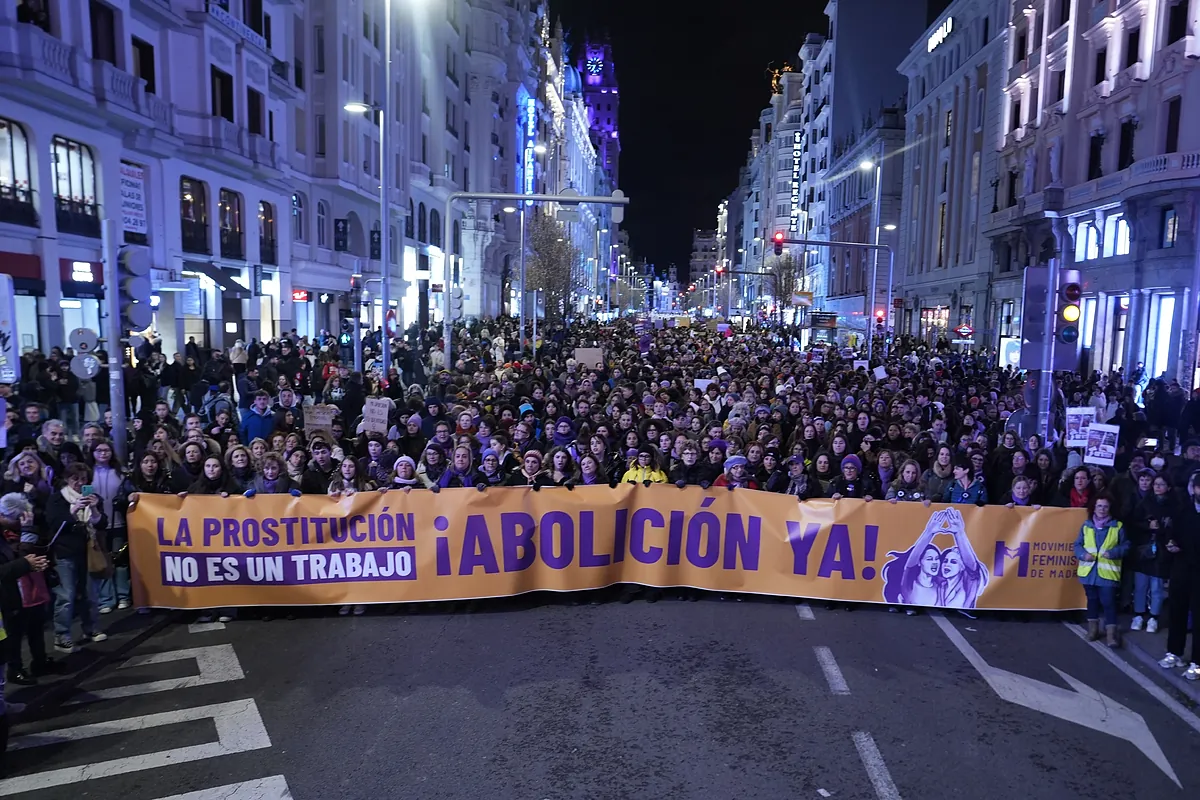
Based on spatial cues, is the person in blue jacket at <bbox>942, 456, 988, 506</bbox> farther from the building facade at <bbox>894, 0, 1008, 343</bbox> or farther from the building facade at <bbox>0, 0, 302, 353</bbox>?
the building facade at <bbox>894, 0, 1008, 343</bbox>

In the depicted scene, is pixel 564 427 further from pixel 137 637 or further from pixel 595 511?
pixel 137 637

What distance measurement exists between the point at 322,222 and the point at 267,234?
218 inches

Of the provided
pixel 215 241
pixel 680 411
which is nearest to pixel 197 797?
pixel 680 411

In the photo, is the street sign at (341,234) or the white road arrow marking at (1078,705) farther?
the street sign at (341,234)

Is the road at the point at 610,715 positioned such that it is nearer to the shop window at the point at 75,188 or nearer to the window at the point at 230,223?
the shop window at the point at 75,188

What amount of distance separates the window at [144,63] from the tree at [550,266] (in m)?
30.7

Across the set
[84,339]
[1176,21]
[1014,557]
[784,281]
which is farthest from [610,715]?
[784,281]

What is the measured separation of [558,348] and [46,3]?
19.6m

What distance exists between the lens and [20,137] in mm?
20812

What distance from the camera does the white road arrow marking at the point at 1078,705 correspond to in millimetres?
6521

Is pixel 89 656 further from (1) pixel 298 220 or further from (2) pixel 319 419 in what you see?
(1) pixel 298 220

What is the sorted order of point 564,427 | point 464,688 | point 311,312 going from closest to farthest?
point 464,688 → point 564,427 → point 311,312

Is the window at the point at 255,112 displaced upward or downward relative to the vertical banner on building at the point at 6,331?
upward

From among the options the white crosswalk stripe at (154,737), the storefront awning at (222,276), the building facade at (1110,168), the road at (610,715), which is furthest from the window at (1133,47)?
the white crosswalk stripe at (154,737)
